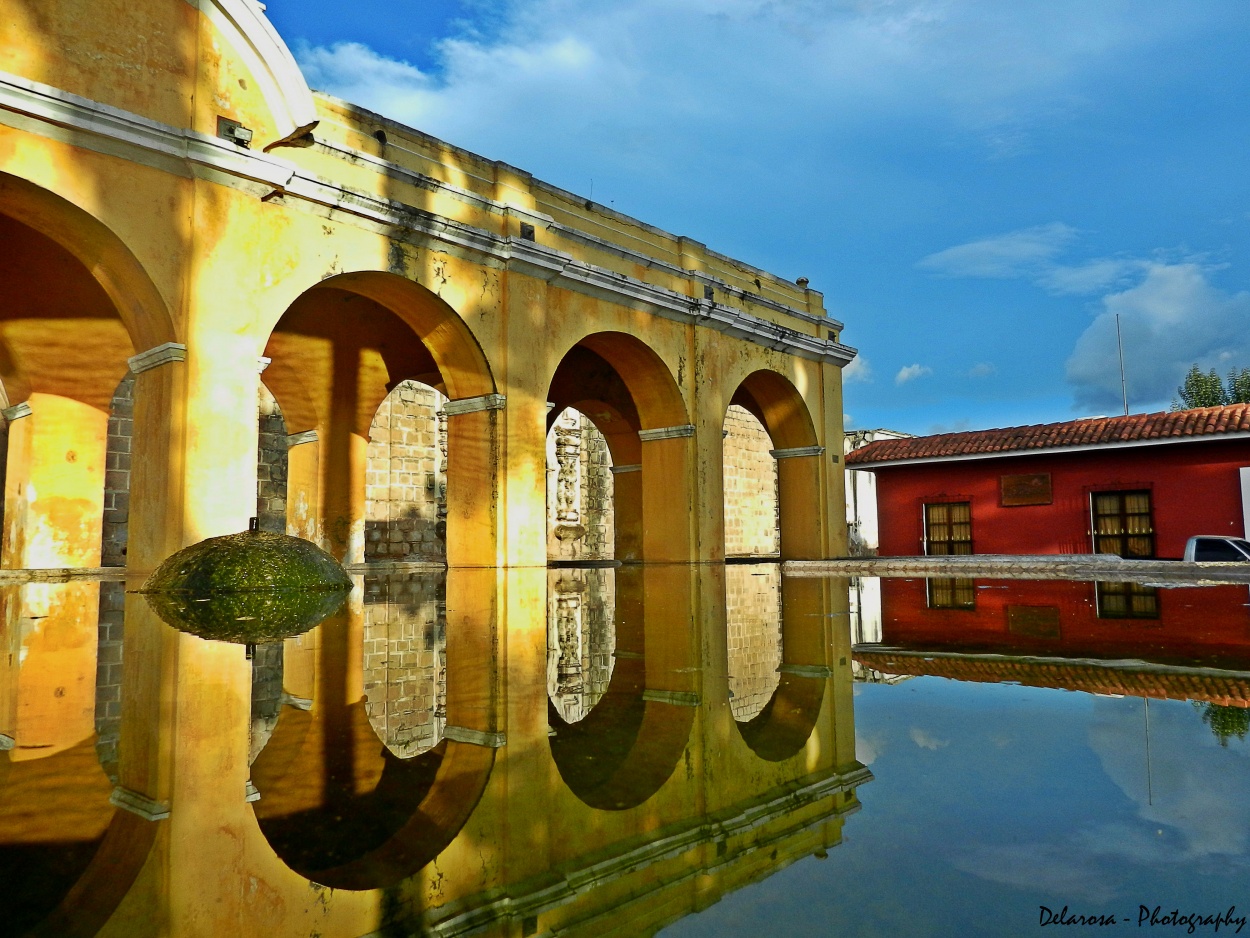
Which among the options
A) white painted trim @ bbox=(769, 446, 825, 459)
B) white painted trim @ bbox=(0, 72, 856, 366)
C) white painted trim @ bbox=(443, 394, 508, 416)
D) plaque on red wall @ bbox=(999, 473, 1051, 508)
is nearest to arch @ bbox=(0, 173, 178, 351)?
white painted trim @ bbox=(0, 72, 856, 366)

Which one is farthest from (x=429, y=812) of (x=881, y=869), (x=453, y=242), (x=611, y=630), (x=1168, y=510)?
(x=1168, y=510)

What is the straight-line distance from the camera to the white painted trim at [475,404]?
32.8 ft

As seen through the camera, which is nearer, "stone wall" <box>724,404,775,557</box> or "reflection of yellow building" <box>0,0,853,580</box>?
"reflection of yellow building" <box>0,0,853,580</box>

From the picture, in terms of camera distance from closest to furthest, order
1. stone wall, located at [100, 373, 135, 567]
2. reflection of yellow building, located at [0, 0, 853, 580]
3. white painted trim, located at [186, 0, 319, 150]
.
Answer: reflection of yellow building, located at [0, 0, 853, 580] < white painted trim, located at [186, 0, 319, 150] < stone wall, located at [100, 373, 135, 567]

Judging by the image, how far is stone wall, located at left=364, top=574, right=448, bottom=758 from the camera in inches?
113

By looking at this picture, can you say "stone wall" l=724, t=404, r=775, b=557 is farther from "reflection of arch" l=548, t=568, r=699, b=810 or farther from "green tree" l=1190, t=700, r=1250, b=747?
"green tree" l=1190, t=700, r=1250, b=747

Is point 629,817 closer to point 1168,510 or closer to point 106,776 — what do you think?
point 106,776

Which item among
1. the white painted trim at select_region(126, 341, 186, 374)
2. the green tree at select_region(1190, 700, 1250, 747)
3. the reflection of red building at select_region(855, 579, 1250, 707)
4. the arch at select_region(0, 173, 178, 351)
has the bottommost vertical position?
the green tree at select_region(1190, 700, 1250, 747)

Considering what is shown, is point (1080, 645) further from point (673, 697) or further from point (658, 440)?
point (658, 440)

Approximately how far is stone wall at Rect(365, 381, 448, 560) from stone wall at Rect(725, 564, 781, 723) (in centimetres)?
835

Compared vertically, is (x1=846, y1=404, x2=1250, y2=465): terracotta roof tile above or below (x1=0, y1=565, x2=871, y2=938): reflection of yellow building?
above

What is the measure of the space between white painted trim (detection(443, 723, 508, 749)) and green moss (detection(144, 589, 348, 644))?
224 cm

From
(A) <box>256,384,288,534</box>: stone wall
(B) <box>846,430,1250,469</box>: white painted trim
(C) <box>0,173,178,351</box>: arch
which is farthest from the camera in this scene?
(B) <box>846,430,1250,469</box>: white painted trim

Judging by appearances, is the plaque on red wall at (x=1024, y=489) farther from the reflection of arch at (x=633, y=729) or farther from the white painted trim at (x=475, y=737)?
the white painted trim at (x=475, y=737)
